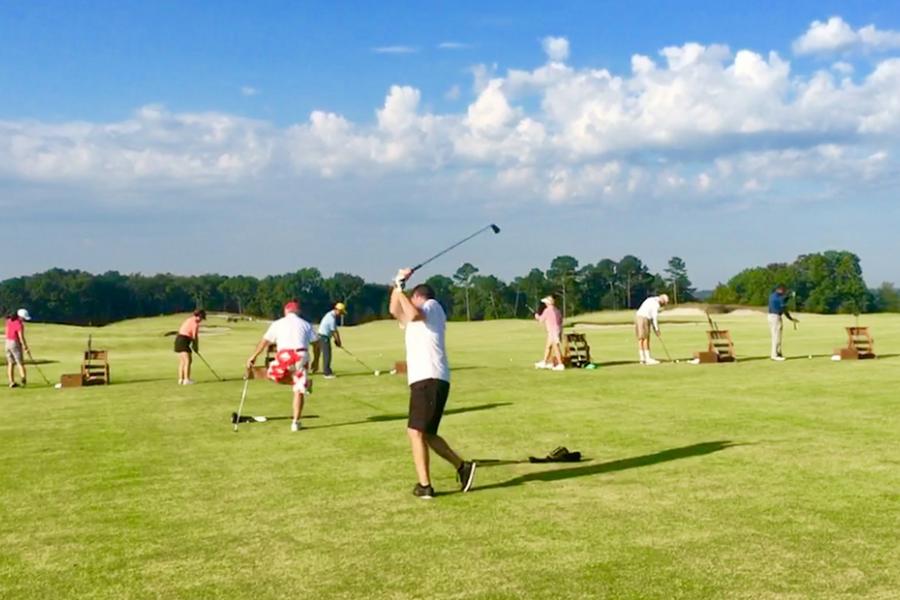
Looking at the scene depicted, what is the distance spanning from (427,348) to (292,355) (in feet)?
18.6

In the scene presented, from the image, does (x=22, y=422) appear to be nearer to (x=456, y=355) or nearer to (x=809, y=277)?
(x=456, y=355)

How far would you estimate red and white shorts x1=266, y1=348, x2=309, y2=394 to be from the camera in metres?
15.1

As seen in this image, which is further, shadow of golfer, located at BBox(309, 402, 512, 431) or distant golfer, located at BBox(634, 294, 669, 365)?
distant golfer, located at BBox(634, 294, 669, 365)

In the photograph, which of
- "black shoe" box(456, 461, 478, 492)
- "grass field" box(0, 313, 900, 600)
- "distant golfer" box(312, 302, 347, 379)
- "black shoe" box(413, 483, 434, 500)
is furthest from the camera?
"distant golfer" box(312, 302, 347, 379)

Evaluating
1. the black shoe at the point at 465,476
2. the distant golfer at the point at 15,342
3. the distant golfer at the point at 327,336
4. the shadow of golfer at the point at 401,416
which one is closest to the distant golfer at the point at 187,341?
the distant golfer at the point at 327,336

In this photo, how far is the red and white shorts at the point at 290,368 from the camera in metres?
15.1

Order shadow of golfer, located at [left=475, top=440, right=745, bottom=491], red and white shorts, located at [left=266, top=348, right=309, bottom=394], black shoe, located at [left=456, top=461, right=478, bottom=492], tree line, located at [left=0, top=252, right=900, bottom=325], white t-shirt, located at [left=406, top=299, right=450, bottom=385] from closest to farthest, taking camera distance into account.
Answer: white t-shirt, located at [left=406, top=299, right=450, bottom=385], black shoe, located at [left=456, top=461, right=478, bottom=492], shadow of golfer, located at [left=475, top=440, right=745, bottom=491], red and white shorts, located at [left=266, top=348, right=309, bottom=394], tree line, located at [left=0, top=252, right=900, bottom=325]

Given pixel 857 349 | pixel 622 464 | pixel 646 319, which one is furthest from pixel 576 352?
pixel 622 464

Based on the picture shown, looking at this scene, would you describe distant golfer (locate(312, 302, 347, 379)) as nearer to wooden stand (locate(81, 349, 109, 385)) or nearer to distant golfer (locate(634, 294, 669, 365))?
wooden stand (locate(81, 349, 109, 385))

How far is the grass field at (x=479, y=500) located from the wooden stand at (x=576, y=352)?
7154 mm

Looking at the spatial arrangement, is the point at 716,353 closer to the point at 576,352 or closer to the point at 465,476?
the point at 576,352

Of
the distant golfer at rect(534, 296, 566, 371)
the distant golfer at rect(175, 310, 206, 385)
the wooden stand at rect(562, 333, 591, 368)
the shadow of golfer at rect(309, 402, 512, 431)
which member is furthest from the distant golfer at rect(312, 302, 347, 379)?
the shadow of golfer at rect(309, 402, 512, 431)

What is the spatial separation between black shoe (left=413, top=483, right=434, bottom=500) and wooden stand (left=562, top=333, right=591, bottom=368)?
18.1m

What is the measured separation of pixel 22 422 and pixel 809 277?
484 ft
